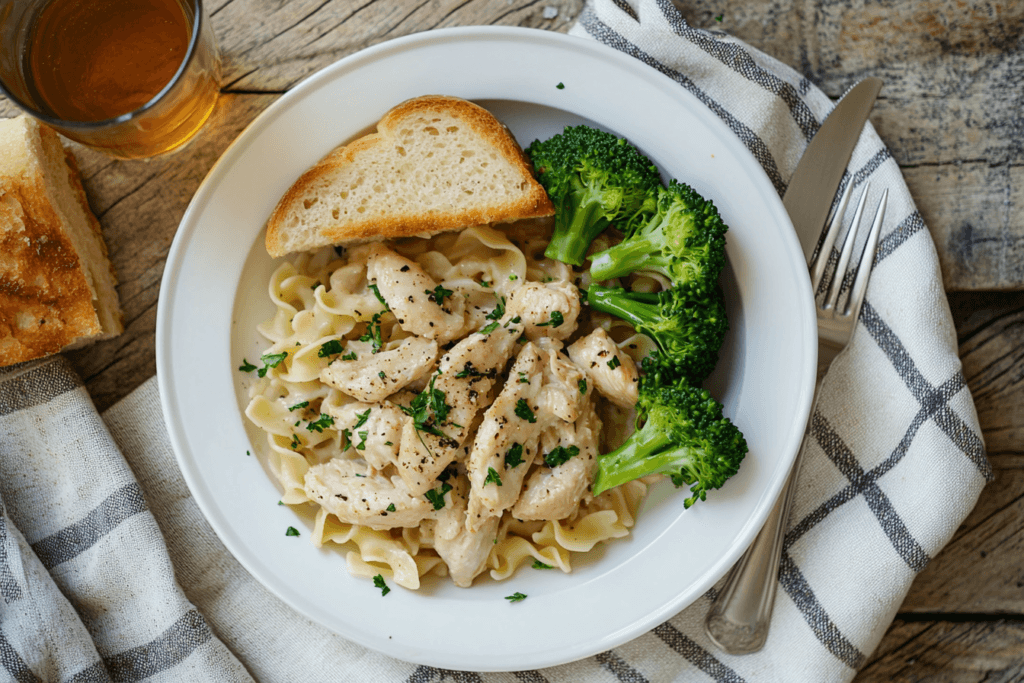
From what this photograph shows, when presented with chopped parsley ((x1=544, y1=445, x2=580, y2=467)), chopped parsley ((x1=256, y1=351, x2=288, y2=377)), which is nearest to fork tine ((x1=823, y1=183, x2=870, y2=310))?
chopped parsley ((x1=544, y1=445, x2=580, y2=467))

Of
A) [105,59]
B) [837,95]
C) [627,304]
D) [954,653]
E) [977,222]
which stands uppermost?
[837,95]

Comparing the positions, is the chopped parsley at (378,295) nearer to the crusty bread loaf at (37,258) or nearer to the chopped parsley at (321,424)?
the chopped parsley at (321,424)

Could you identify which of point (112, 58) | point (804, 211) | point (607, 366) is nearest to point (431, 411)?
point (607, 366)

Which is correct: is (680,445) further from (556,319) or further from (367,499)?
(367,499)

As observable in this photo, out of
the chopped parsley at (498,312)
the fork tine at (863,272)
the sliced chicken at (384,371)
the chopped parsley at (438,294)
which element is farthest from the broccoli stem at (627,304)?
the fork tine at (863,272)

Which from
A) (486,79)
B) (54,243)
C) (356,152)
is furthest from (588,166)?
(54,243)

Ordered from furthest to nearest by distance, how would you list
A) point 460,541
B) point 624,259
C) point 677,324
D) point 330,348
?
point 330,348
point 460,541
point 624,259
point 677,324

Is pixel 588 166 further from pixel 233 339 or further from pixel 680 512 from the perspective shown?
pixel 233 339
